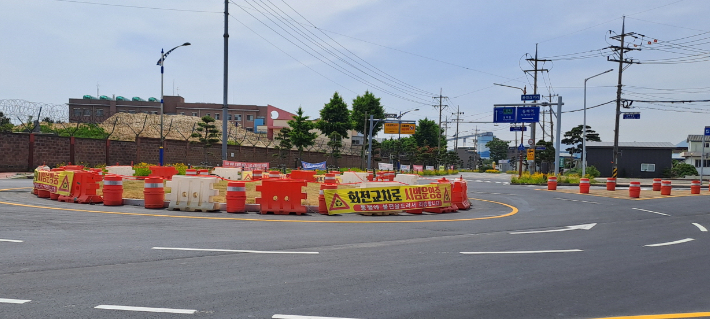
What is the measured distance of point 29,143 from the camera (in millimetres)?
32438

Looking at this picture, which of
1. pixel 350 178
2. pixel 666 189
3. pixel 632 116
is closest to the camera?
pixel 666 189

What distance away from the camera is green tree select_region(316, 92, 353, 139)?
72.6 m

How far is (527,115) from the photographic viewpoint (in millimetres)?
43719

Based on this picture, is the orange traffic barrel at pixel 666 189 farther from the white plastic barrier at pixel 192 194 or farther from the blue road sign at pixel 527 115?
the white plastic barrier at pixel 192 194

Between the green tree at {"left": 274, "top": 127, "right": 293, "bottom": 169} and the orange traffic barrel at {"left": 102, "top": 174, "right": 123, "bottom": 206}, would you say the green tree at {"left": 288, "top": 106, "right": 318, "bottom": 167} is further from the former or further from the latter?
the orange traffic barrel at {"left": 102, "top": 174, "right": 123, "bottom": 206}

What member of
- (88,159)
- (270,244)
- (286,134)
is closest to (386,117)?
(286,134)

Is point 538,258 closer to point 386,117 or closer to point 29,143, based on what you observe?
point 29,143

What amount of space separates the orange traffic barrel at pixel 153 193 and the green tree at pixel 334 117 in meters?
57.6

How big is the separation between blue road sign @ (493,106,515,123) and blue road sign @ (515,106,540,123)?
1.63 ft

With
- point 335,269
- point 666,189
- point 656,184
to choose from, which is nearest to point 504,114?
point 656,184

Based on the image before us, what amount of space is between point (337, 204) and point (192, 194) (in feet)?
14.2

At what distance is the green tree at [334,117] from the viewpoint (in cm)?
7262

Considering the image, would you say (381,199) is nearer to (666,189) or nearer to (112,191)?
(112,191)

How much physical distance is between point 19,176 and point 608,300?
31866mm
